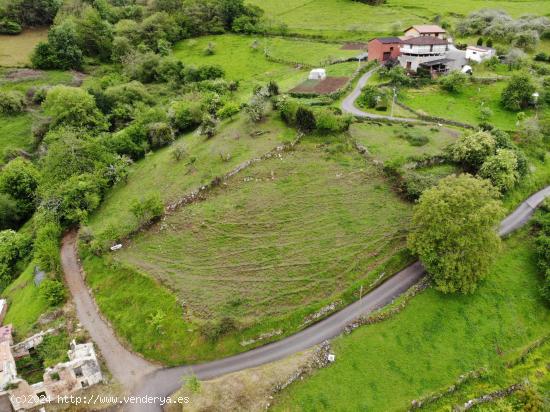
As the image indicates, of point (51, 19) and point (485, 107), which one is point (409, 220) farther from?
point (51, 19)

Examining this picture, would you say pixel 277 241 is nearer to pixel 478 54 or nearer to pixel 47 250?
pixel 47 250

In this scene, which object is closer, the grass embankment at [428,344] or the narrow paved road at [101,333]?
the grass embankment at [428,344]

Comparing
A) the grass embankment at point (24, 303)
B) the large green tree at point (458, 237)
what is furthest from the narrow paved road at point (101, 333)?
the large green tree at point (458, 237)

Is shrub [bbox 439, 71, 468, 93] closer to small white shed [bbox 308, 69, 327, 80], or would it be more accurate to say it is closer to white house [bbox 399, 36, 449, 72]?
white house [bbox 399, 36, 449, 72]

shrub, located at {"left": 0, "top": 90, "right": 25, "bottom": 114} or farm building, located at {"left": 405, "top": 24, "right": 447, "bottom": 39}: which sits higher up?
farm building, located at {"left": 405, "top": 24, "right": 447, "bottom": 39}

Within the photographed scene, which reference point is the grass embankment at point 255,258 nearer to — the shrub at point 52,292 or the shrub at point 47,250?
the shrub at point 52,292

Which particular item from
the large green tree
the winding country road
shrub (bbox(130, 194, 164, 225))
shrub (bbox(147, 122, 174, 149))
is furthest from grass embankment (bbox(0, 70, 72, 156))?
the large green tree

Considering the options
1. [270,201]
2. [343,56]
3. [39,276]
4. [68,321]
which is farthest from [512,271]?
Answer: [343,56]

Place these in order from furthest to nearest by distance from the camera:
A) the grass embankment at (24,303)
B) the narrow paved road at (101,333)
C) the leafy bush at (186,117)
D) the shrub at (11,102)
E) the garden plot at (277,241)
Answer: the shrub at (11,102) → the leafy bush at (186,117) → the grass embankment at (24,303) → the garden plot at (277,241) → the narrow paved road at (101,333)

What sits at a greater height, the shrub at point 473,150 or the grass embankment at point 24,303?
the shrub at point 473,150
